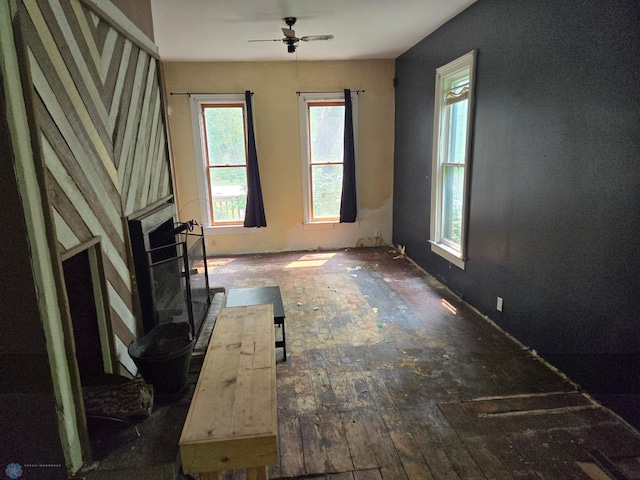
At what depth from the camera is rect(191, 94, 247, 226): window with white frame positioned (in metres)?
5.62

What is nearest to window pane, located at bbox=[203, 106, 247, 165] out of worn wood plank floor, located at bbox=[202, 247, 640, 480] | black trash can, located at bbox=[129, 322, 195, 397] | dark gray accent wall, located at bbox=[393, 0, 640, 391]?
worn wood plank floor, located at bbox=[202, 247, 640, 480]

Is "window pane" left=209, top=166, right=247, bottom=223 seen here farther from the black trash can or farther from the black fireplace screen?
the black trash can

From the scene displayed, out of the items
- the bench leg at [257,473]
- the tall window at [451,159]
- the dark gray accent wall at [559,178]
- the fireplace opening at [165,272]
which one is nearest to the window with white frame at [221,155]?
the fireplace opening at [165,272]

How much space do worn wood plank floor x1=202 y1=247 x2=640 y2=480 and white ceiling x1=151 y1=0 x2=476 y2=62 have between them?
289cm

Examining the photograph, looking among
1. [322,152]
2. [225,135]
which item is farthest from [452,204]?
[225,135]

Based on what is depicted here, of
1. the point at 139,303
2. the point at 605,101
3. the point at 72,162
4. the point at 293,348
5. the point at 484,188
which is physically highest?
the point at 605,101

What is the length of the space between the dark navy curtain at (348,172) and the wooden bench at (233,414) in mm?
3969

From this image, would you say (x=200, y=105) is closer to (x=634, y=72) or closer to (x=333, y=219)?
(x=333, y=219)

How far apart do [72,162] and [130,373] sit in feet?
4.30

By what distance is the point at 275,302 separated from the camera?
10.2ft

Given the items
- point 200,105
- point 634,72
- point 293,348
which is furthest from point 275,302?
point 200,105

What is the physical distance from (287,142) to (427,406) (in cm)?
445

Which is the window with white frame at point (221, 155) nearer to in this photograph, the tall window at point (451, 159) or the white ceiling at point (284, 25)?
the white ceiling at point (284, 25)

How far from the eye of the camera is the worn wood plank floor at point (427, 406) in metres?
1.92
